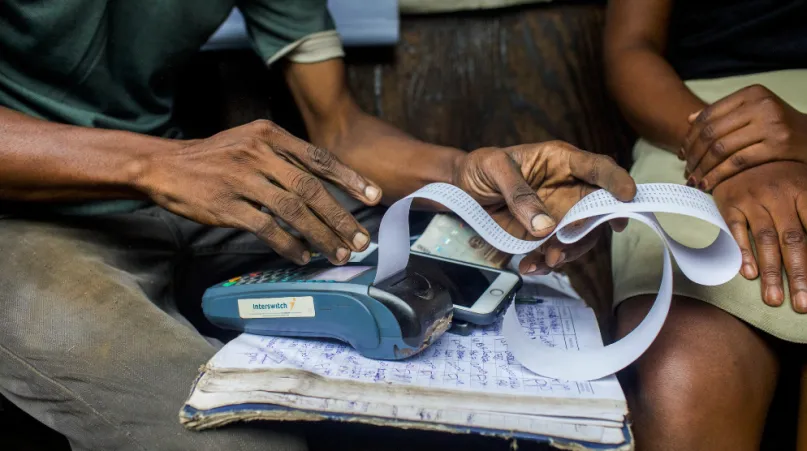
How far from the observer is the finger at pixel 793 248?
63cm

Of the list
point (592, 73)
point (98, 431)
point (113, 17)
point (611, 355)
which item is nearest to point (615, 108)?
point (592, 73)

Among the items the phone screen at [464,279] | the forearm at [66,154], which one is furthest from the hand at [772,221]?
the forearm at [66,154]

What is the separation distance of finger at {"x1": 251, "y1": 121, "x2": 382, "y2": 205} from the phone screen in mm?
88

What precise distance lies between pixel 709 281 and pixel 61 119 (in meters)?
0.76

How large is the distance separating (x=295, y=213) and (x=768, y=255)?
468 millimetres

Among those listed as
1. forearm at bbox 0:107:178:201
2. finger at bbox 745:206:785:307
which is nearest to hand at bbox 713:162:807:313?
finger at bbox 745:206:785:307

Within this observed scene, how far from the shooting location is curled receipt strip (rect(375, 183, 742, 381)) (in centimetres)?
56

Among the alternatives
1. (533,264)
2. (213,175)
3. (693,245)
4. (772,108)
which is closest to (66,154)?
(213,175)

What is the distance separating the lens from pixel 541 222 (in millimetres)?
614

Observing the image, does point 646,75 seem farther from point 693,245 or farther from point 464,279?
point 464,279

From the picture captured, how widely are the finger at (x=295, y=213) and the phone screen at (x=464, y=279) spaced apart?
10cm

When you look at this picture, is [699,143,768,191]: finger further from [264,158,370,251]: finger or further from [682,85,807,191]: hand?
[264,158,370,251]: finger

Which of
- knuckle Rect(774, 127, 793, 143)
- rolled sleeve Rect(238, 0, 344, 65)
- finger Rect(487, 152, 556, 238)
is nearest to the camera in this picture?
finger Rect(487, 152, 556, 238)

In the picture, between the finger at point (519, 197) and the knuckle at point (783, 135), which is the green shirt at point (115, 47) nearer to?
the finger at point (519, 197)
